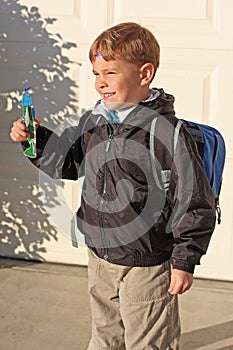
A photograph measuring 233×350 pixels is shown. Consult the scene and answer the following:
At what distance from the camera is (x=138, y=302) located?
9.61 feet

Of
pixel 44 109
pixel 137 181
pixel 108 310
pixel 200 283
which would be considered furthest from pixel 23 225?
pixel 137 181

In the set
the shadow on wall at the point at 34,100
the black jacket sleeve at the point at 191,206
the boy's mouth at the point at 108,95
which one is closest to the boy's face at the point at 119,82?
the boy's mouth at the point at 108,95

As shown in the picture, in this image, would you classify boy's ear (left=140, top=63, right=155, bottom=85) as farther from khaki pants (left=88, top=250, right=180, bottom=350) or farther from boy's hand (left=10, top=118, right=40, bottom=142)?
khaki pants (left=88, top=250, right=180, bottom=350)

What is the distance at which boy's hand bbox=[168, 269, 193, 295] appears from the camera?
2.73 meters

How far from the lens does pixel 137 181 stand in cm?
283

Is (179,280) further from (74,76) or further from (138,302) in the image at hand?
(74,76)

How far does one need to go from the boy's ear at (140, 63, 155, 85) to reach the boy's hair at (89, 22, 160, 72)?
15 mm

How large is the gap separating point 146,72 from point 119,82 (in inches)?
4.7

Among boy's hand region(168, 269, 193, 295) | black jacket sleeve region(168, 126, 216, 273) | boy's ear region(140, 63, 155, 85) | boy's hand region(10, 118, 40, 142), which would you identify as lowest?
boy's hand region(168, 269, 193, 295)

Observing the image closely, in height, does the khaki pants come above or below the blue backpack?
below

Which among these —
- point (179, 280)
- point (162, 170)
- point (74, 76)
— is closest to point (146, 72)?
point (162, 170)

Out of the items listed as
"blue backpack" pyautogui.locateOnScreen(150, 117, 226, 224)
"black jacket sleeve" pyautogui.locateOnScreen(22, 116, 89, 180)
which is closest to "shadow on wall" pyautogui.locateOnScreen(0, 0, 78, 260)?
"black jacket sleeve" pyautogui.locateOnScreen(22, 116, 89, 180)

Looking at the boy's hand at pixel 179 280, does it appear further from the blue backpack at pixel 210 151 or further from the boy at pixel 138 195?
the blue backpack at pixel 210 151

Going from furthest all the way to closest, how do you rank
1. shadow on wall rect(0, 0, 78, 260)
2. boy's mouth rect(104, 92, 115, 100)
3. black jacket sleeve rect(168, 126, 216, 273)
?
shadow on wall rect(0, 0, 78, 260) < boy's mouth rect(104, 92, 115, 100) < black jacket sleeve rect(168, 126, 216, 273)
